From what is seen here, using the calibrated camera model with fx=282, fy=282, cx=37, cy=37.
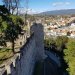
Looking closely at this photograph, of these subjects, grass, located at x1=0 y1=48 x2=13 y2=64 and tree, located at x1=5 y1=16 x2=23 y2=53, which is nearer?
tree, located at x1=5 y1=16 x2=23 y2=53

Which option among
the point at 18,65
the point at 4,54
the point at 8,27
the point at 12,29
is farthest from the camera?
the point at 4,54

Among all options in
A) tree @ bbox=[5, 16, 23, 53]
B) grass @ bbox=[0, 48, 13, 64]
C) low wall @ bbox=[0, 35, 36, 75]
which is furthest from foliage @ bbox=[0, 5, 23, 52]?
low wall @ bbox=[0, 35, 36, 75]

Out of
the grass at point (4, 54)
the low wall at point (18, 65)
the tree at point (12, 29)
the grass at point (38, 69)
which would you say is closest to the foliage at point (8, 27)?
the tree at point (12, 29)

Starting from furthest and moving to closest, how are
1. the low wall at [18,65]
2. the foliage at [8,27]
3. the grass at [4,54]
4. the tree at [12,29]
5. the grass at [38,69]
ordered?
the grass at [38,69], the grass at [4,54], the tree at [12,29], the foliage at [8,27], the low wall at [18,65]

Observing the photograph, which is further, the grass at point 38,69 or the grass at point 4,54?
the grass at point 38,69

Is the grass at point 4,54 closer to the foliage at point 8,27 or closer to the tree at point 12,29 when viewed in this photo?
the foliage at point 8,27

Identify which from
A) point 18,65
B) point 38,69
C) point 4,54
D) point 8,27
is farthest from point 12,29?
point 38,69

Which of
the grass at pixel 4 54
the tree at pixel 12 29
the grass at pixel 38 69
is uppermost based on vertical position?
the tree at pixel 12 29

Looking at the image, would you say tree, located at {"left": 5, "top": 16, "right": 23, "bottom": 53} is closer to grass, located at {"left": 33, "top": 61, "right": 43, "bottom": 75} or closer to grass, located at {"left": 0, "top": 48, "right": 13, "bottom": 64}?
grass, located at {"left": 0, "top": 48, "right": 13, "bottom": 64}

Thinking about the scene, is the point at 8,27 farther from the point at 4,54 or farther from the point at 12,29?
the point at 4,54

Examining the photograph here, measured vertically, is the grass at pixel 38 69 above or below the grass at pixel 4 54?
below

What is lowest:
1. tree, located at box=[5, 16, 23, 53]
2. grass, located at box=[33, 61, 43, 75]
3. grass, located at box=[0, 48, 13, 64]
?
grass, located at box=[33, 61, 43, 75]
